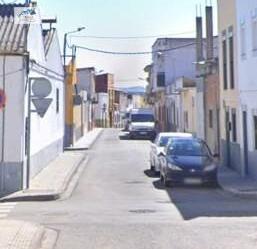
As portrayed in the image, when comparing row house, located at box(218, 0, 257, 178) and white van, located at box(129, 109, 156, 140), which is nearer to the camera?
row house, located at box(218, 0, 257, 178)

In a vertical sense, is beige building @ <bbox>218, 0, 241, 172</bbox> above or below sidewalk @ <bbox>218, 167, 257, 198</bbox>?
above

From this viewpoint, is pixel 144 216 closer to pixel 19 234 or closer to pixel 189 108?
pixel 19 234

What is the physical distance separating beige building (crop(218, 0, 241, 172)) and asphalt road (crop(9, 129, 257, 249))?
4103mm

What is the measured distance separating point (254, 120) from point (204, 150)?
2019 mm

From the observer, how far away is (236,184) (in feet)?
70.4

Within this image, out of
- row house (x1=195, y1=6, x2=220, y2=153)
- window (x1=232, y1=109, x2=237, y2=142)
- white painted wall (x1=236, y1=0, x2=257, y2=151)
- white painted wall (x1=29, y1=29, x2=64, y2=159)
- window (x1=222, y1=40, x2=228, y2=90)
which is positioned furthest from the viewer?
row house (x1=195, y1=6, x2=220, y2=153)

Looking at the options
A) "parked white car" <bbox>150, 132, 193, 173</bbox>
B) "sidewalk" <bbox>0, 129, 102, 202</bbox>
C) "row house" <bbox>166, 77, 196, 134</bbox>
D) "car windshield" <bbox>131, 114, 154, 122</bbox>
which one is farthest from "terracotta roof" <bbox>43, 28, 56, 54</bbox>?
"car windshield" <bbox>131, 114, 154, 122</bbox>

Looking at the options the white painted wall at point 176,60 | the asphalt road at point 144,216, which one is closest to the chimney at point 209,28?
the asphalt road at point 144,216

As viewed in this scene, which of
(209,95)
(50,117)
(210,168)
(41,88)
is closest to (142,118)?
(209,95)

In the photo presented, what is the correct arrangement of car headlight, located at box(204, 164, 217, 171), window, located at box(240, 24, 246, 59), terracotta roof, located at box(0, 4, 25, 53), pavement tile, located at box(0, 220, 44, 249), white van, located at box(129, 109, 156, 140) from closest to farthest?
pavement tile, located at box(0, 220, 44, 249)
terracotta roof, located at box(0, 4, 25, 53)
car headlight, located at box(204, 164, 217, 171)
window, located at box(240, 24, 246, 59)
white van, located at box(129, 109, 156, 140)

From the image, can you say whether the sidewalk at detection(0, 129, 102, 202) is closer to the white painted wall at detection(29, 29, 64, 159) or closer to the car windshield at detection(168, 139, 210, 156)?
the white painted wall at detection(29, 29, 64, 159)

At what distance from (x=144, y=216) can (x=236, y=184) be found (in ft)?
23.7

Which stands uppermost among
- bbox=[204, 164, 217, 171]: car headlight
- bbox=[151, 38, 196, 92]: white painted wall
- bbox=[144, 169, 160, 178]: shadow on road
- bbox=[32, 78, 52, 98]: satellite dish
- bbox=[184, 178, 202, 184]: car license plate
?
bbox=[151, 38, 196, 92]: white painted wall

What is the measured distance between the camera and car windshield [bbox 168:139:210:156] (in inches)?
890
